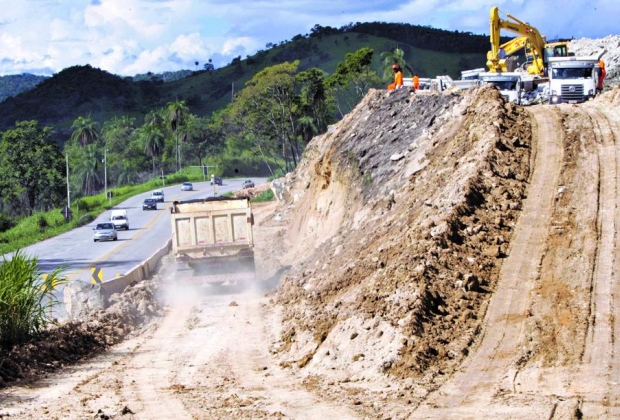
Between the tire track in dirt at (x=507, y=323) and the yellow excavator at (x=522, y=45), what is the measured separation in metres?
27.6

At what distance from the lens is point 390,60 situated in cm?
9488

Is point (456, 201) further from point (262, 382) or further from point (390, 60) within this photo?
point (390, 60)

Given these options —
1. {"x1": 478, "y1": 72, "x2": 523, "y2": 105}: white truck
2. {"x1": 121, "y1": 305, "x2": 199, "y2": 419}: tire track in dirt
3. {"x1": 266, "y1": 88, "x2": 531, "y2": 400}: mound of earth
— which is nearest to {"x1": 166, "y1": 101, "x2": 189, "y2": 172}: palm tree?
{"x1": 478, "y1": 72, "x2": 523, "y2": 105}: white truck

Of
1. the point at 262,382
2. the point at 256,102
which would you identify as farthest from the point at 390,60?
the point at 262,382

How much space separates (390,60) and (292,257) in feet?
207

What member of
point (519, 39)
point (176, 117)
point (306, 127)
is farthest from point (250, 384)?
point (176, 117)

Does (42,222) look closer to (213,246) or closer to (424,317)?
(213,246)

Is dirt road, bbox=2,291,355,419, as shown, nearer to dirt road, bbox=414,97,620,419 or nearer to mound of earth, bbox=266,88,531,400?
mound of earth, bbox=266,88,531,400

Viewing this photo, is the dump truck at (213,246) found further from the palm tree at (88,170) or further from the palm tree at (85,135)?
the palm tree at (85,135)

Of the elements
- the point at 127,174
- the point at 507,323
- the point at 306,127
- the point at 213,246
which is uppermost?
the point at 306,127

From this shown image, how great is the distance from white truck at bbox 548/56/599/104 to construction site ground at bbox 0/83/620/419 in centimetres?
1228

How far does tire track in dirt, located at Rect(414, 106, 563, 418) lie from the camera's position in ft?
38.7

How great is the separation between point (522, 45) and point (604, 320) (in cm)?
4386

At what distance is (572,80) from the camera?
40719 millimetres
